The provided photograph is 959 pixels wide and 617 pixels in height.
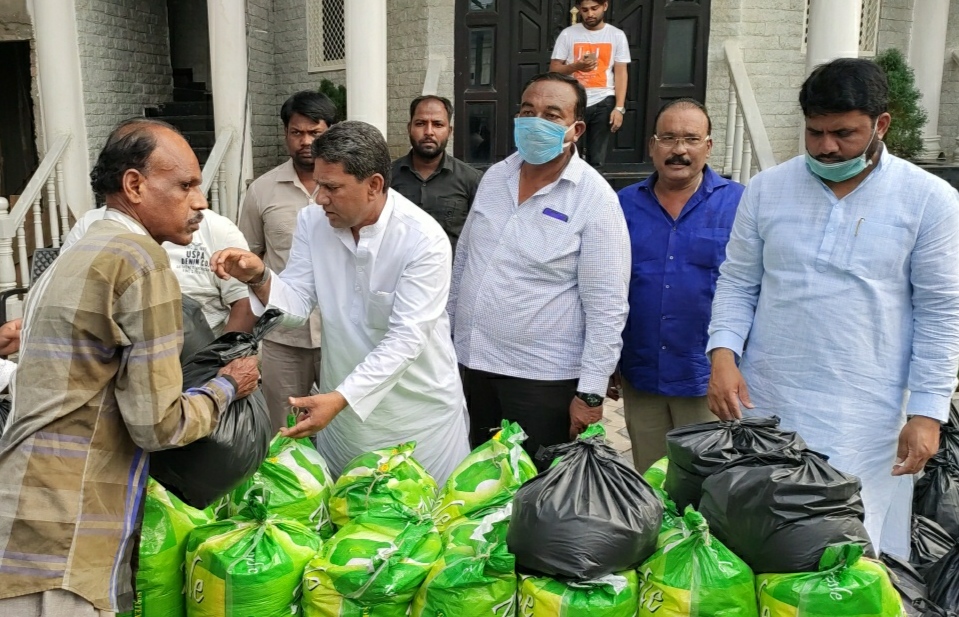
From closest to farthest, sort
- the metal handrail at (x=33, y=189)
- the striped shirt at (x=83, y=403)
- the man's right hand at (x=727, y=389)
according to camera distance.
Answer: the striped shirt at (x=83, y=403) → the man's right hand at (x=727, y=389) → the metal handrail at (x=33, y=189)

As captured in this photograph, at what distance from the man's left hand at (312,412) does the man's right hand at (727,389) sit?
1187 millimetres

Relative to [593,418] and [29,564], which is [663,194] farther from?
[29,564]

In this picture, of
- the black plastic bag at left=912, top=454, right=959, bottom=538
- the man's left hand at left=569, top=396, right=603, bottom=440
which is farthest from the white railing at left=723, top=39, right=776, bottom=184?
the man's left hand at left=569, top=396, right=603, bottom=440

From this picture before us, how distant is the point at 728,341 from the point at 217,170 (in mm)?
6197

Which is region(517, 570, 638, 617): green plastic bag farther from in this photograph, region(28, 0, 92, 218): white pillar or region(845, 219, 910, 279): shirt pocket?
region(28, 0, 92, 218): white pillar

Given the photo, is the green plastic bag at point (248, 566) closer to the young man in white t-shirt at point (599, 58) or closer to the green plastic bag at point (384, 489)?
the green plastic bag at point (384, 489)

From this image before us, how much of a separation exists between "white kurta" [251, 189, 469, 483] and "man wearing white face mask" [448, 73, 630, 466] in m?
0.28

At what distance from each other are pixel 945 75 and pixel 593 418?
1029 centimetres

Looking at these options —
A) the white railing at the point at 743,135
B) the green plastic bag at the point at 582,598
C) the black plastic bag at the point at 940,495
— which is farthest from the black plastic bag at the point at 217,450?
the white railing at the point at 743,135

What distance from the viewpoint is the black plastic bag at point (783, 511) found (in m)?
1.91

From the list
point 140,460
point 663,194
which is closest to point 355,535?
point 140,460

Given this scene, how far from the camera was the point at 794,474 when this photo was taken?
197cm

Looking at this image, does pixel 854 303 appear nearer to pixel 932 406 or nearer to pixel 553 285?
pixel 932 406

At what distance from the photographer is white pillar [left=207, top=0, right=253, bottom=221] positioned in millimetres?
7934
